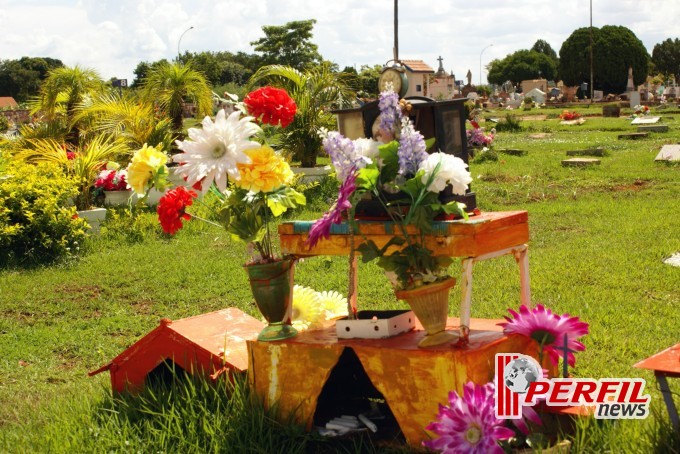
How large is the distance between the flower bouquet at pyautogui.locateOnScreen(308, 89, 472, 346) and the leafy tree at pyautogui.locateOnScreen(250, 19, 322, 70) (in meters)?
66.6

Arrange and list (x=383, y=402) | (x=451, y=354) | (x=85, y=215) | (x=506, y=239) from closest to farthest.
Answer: (x=451, y=354), (x=506, y=239), (x=383, y=402), (x=85, y=215)

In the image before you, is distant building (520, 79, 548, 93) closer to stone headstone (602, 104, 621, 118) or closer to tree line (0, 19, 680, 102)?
tree line (0, 19, 680, 102)

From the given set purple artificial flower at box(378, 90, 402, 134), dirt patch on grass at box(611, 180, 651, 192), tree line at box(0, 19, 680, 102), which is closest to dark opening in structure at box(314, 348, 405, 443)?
purple artificial flower at box(378, 90, 402, 134)

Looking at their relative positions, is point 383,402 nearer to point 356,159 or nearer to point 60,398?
point 356,159

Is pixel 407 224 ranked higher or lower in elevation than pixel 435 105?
lower

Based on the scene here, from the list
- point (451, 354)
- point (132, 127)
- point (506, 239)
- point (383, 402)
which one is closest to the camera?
point (451, 354)

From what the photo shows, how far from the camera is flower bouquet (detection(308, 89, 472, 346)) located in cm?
347

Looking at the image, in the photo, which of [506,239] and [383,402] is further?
[383,402]

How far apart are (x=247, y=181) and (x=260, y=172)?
71 mm

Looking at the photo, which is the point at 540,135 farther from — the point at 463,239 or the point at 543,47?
the point at 543,47

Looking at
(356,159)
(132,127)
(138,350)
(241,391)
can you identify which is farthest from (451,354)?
(132,127)

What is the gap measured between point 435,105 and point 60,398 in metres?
2.55

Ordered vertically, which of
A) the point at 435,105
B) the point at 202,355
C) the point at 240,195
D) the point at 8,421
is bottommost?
the point at 8,421

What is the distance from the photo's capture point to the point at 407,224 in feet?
11.6
